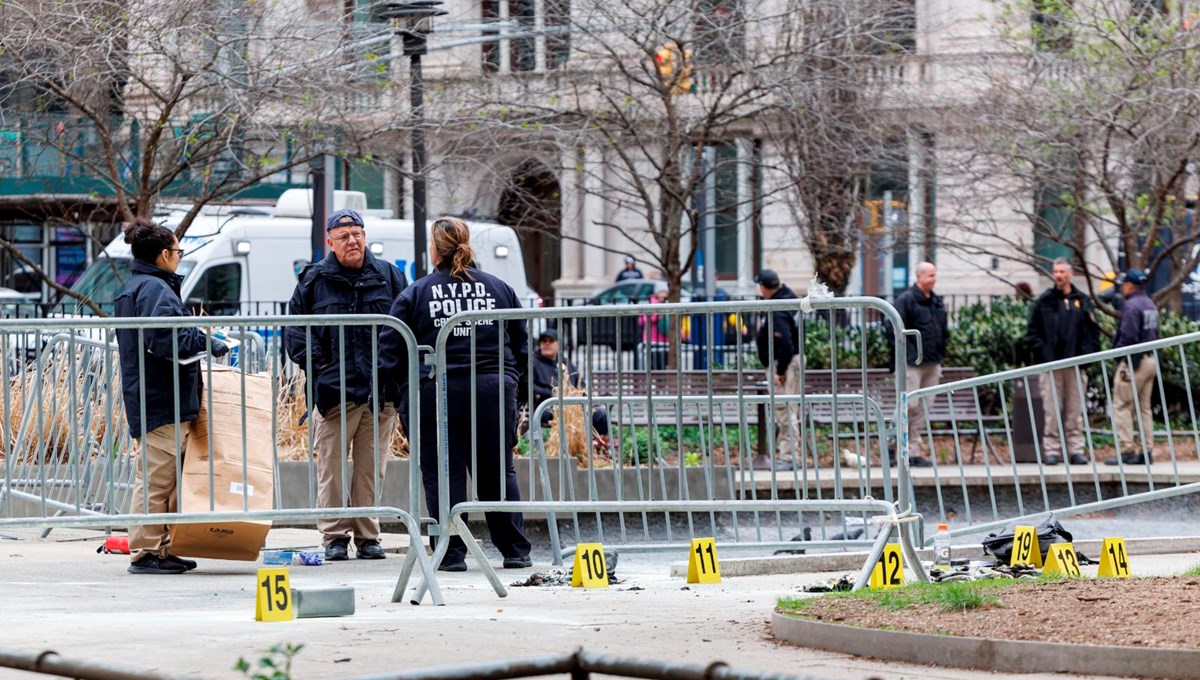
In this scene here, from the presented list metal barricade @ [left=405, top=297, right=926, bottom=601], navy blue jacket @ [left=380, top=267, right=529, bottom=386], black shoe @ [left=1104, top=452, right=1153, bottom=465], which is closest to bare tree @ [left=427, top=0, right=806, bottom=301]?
metal barricade @ [left=405, top=297, right=926, bottom=601]

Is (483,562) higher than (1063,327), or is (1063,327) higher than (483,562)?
(1063,327)

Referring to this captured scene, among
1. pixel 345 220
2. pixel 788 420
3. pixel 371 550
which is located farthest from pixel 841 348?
pixel 345 220

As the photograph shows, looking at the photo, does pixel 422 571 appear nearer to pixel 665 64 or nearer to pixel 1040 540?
pixel 1040 540

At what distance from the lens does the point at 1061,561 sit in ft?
28.2

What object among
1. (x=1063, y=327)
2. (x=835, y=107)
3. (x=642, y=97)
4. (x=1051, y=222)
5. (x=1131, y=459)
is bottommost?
(x=1131, y=459)

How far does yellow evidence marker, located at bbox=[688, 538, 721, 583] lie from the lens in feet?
29.4

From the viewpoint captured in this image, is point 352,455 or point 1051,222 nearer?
point 352,455

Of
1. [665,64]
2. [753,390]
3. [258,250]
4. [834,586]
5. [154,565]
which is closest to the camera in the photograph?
[834,586]

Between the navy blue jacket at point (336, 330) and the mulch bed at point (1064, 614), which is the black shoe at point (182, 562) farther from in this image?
the mulch bed at point (1064, 614)

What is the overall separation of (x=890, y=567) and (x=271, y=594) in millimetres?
2710

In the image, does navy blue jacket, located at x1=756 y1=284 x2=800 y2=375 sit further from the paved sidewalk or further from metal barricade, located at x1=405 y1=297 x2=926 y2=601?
the paved sidewalk

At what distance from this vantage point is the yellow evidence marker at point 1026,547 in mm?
9328

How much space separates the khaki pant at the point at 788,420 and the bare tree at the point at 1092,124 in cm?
302

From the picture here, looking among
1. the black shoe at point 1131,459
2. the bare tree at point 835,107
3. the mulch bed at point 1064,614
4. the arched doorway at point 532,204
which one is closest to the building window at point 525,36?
the arched doorway at point 532,204
